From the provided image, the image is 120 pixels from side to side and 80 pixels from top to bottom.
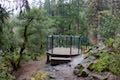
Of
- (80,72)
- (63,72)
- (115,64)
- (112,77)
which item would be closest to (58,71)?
(63,72)

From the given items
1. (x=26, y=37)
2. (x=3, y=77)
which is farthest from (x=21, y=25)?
(x=3, y=77)

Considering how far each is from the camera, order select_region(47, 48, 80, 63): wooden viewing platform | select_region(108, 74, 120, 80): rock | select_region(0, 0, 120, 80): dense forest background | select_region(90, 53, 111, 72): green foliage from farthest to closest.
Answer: select_region(47, 48, 80, 63): wooden viewing platform → select_region(90, 53, 111, 72): green foliage → select_region(108, 74, 120, 80): rock → select_region(0, 0, 120, 80): dense forest background

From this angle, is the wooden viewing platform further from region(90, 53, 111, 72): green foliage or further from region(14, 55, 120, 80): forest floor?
region(90, 53, 111, 72): green foliage

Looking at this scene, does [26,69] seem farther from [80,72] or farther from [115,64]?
[115,64]

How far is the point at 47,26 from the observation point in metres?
12.0

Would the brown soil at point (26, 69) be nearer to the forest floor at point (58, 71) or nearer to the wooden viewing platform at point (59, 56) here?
the forest floor at point (58, 71)

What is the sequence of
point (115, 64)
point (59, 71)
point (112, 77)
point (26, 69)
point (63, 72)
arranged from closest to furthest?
point (115, 64)
point (112, 77)
point (63, 72)
point (59, 71)
point (26, 69)

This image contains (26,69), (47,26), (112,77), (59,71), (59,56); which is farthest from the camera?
(47,26)

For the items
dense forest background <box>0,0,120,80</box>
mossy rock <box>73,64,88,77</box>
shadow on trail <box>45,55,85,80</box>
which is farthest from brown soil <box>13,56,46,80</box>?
mossy rock <box>73,64,88,77</box>

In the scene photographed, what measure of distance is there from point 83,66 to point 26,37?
4.22 meters

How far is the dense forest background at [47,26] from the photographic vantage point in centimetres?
477

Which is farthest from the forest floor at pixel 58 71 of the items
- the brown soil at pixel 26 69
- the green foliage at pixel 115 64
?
the green foliage at pixel 115 64

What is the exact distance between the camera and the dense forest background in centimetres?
477

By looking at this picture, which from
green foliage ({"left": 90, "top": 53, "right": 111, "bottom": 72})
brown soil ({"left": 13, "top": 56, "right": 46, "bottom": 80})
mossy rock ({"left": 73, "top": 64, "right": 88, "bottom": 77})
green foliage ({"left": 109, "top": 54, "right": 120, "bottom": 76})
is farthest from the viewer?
brown soil ({"left": 13, "top": 56, "right": 46, "bottom": 80})
